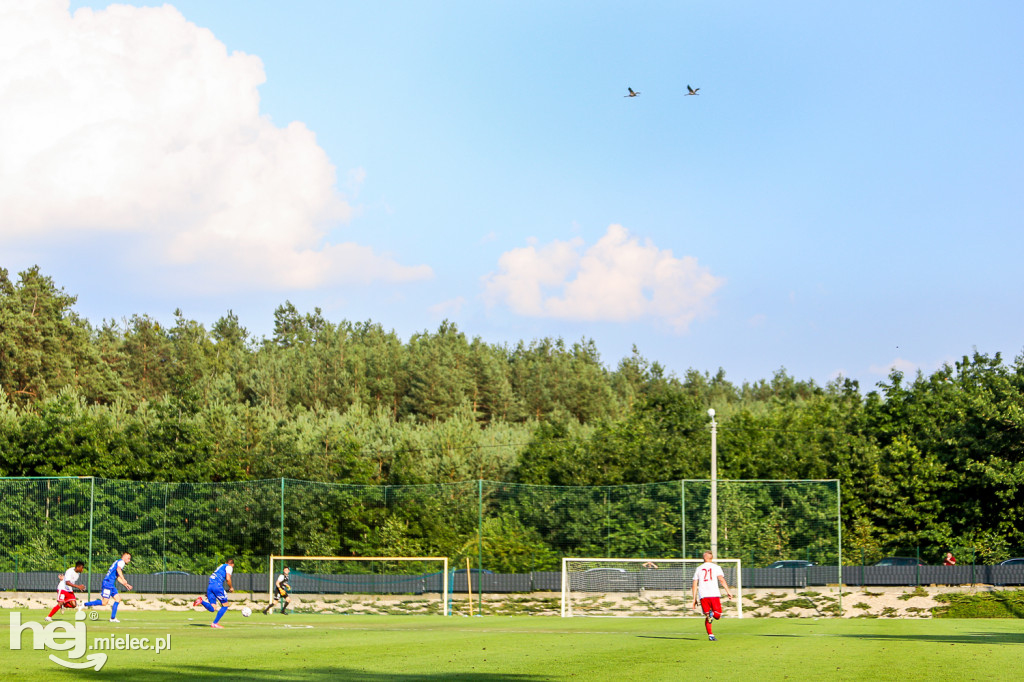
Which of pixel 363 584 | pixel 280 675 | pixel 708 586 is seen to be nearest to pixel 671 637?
pixel 708 586

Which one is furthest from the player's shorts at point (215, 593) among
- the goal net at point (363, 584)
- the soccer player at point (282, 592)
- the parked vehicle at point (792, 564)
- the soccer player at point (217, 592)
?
the parked vehicle at point (792, 564)

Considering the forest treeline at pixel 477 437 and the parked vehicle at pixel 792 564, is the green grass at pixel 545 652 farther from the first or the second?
the forest treeline at pixel 477 437

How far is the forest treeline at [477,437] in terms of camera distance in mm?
44312

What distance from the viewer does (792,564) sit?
31.9 metres

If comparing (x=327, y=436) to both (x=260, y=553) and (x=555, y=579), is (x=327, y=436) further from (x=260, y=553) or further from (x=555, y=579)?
(x=555, y=579)

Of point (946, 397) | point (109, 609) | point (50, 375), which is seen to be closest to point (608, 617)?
point (109, 609)

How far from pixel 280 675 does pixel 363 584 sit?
2083cm

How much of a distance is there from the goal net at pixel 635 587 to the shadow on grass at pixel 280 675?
18.5m

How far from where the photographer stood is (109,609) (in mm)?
28688

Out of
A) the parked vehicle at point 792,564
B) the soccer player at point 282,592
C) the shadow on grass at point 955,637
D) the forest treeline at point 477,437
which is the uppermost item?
the forest treeline at point 477,437

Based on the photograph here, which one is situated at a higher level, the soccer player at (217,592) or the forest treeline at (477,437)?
the forest treeline at (477,437)

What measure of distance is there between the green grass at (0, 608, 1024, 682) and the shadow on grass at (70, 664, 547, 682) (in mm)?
17

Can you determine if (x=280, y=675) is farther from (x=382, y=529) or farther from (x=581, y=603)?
(x=382, y=529)

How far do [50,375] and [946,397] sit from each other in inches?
2260
